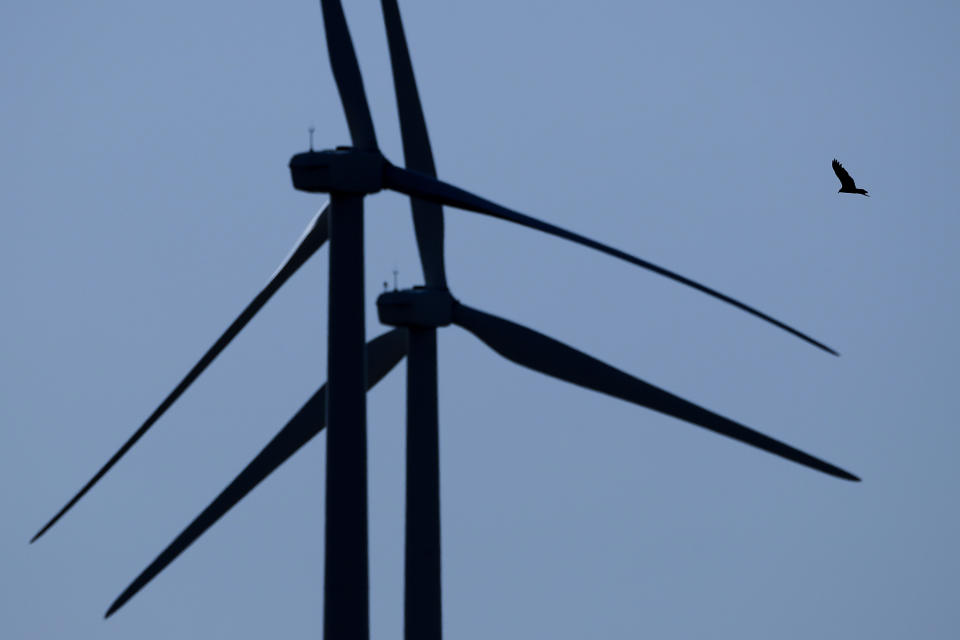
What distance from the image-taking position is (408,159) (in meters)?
53.6

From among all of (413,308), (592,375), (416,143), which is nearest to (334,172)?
(413,308)

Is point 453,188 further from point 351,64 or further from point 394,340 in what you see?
point 394,340

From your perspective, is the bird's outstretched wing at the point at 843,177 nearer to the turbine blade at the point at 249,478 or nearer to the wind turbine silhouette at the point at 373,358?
the wind turbine silhouette at the point at 373,358

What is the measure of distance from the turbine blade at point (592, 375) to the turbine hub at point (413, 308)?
22.2 inches

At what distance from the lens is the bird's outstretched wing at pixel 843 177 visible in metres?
42.2

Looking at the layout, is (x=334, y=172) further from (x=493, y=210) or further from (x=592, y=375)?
(x=592, y=375)

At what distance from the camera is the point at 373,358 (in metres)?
54.6

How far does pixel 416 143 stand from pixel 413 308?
422 centimetres

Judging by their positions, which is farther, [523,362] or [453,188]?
[523,362]

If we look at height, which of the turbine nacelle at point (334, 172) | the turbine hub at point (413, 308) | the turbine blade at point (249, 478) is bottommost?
the turbine blade at point (249, 478)

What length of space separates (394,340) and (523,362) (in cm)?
424

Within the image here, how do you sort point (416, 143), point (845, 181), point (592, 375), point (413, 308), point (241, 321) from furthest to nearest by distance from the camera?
point (416, 143), point (413, 308), point (592, 375), point (241, 321), point (845, 181)

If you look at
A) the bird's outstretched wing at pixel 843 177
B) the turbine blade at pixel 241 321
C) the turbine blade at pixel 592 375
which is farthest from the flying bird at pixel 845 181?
the turbine blade at pixel 241 321

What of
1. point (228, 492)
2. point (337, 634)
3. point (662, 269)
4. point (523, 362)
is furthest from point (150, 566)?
point (662, 269)
